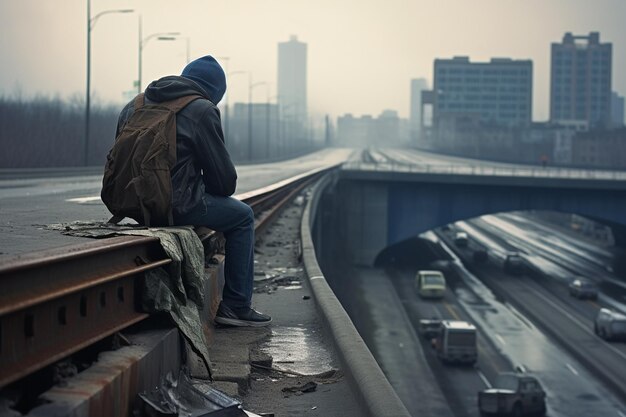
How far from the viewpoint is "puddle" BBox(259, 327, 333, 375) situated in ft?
24.0

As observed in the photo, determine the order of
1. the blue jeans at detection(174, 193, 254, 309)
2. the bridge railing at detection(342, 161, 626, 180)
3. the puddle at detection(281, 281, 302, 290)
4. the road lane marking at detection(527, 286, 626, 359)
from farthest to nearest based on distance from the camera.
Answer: the bridge railing at detection(342, 161, 626, 180) < the road lane marking at detection(527, 286, 626, 359) < the puddle at detection(281, 281, 302, 290) < the blue jeans at detection(174, 193, 254, 309)

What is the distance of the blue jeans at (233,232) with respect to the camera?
795 cm

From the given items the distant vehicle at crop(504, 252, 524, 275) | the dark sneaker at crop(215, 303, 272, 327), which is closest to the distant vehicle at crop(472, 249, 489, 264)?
the distant vehicle at crop(504, 252, 524, 275)

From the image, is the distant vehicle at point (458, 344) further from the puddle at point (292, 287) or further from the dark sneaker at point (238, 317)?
the dark sneaker at point (238, 317)

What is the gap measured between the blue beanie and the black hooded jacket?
0.23 meters

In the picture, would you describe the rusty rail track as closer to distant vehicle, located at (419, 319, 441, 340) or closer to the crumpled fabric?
the crumpled fabric

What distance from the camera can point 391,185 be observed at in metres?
68.6

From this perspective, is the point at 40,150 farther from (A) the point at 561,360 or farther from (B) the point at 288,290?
(B) the point at 288,290

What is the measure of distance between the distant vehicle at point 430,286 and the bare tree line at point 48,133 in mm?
18615

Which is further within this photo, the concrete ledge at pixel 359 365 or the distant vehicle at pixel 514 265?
the distant vehicle at pixel 514 265

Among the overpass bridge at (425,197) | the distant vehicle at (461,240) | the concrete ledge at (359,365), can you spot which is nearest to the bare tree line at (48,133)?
the overpass bridge at (425,197)

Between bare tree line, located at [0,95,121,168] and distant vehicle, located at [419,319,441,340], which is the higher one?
bare tree line, located at [0,95,121,168]

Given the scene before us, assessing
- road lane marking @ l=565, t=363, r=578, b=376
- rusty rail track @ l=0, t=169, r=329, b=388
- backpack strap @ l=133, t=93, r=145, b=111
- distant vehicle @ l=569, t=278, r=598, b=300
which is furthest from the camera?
distant vehicle @ l=569, t=278, r=598, b=300

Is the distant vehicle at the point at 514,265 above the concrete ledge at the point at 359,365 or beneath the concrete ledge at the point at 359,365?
beneath
